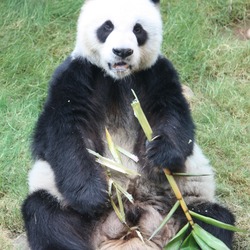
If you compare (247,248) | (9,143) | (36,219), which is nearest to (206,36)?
(9,143)

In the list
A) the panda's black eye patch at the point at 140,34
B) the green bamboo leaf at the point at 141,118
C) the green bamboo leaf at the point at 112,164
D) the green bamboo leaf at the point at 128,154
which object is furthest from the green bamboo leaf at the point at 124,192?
the panda's black eye patch at the point at 140,34

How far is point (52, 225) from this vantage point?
4.40 meters

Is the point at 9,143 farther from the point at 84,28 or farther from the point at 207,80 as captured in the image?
the point at 207,80

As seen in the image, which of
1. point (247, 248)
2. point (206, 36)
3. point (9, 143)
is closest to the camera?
point (247, 248)

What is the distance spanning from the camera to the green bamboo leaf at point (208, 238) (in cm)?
429

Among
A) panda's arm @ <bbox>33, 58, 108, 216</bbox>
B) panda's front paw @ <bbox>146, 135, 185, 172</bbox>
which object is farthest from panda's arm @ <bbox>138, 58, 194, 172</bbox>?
panda's arm @ <bbox>33, 58, 108, 216</bbox>

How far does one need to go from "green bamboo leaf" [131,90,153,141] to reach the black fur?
0.19 ft

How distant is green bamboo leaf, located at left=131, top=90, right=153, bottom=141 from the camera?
177 inches

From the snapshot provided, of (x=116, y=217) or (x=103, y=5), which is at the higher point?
(x=103, y=5)

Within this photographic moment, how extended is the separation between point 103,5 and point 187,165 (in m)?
1.17

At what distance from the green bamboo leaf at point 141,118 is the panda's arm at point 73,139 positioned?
0.93ft

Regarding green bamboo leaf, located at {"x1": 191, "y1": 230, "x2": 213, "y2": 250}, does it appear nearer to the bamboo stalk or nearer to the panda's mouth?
the bamboo stalk

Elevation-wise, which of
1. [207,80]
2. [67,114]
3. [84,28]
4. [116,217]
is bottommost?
[207,80]

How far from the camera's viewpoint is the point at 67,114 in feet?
14.8
